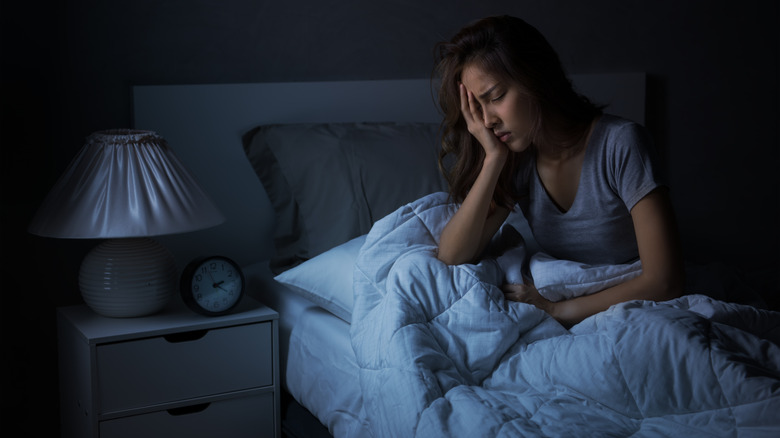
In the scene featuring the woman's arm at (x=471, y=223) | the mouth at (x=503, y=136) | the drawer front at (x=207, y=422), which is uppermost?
the mouth at (x=503, y=136)

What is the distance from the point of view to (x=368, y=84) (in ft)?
7.94

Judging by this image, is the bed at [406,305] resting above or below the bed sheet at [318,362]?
above

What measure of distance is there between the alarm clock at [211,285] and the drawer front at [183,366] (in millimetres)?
63

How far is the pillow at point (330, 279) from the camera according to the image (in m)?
1.77

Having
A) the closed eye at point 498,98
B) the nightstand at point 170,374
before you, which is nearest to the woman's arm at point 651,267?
the closed eye at point 498,98

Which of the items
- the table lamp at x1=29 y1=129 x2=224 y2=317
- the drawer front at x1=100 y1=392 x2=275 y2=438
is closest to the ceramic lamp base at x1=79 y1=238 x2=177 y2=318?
the table lamp at x1=29 y1=129 x2=224 y2=317

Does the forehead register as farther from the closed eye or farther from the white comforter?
the white comforter

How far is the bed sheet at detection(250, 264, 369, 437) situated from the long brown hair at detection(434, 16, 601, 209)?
456 mm

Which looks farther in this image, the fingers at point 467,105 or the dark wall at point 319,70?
the dark wall at point 319,70

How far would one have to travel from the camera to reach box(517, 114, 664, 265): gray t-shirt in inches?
63.6

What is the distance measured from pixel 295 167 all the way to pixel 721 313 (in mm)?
1189

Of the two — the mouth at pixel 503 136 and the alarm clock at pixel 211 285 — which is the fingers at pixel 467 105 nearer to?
the mouth at pixel 503 136

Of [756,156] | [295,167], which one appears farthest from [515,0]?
[756,156]

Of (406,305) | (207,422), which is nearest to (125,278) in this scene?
(207,422)
